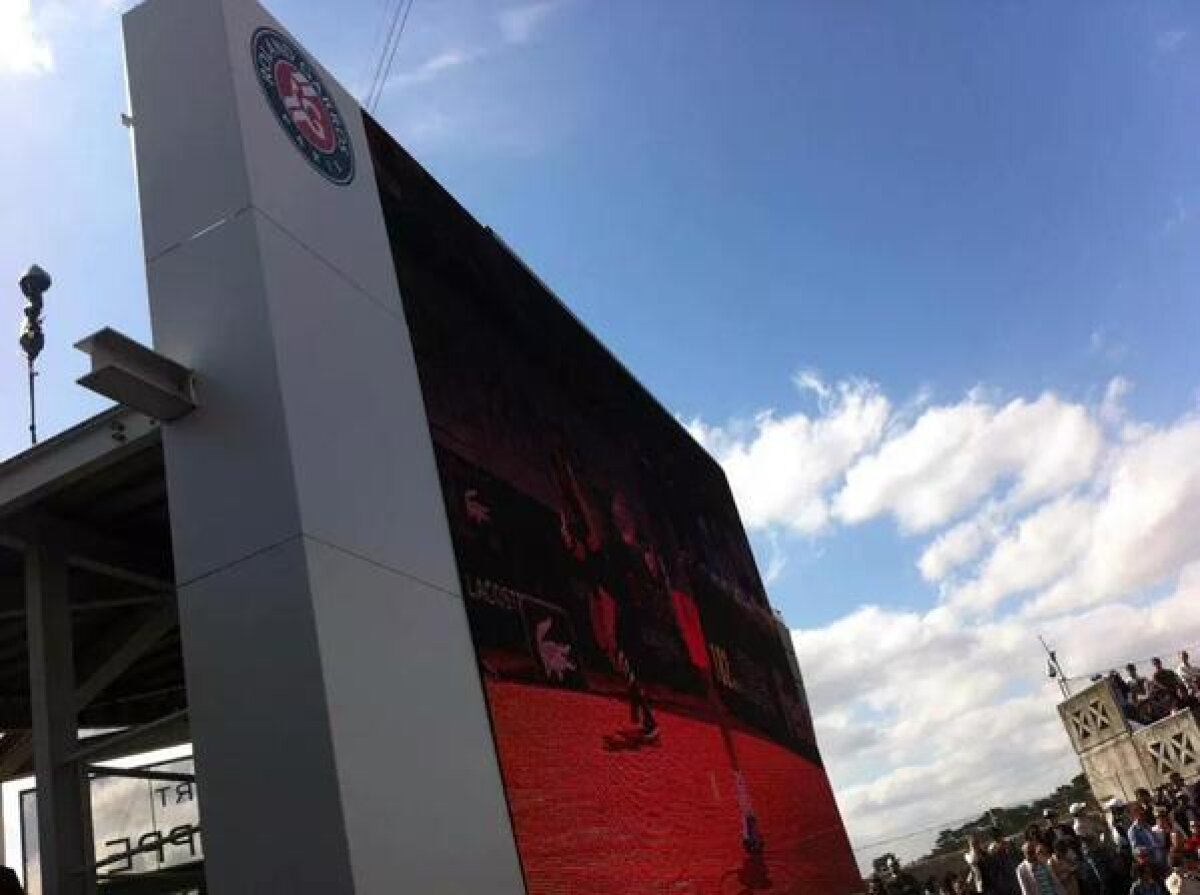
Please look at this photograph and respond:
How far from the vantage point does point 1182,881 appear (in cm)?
1005

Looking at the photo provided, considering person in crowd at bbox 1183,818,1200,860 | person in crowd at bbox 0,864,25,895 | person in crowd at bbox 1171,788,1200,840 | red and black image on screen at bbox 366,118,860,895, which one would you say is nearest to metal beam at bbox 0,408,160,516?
red and black image on screen at bbox 366,118,860,895

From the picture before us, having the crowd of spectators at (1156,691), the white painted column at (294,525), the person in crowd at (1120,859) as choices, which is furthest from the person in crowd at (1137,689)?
the white painted column at (294,525)

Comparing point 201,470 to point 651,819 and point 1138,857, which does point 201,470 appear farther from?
point 1138,857

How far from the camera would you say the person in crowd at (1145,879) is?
10.7 metres

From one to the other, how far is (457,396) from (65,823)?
13.7 feet

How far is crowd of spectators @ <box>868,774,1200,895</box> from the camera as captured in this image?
35.8 ft

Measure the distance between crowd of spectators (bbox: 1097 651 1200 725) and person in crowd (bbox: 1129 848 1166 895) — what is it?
939 cm

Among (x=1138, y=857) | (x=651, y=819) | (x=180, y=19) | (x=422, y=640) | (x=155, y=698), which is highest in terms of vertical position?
(x=180, y=19)

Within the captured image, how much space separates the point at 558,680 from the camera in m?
8.57

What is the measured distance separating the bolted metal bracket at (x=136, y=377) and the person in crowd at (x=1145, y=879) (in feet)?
32.9

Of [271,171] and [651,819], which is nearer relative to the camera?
[271,171]

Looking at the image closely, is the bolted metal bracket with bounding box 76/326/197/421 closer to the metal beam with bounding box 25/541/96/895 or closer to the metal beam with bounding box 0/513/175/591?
the metal beam with bounding box 0/513/175/591

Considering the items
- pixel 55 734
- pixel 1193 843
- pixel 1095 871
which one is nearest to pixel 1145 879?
pixel 1193 843

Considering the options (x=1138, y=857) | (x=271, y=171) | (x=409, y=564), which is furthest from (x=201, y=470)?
(x=1138, y=857)
